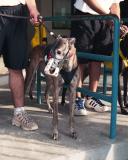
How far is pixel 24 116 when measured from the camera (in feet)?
16.0

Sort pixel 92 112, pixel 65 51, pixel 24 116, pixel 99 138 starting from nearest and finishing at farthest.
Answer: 1. pixel 65 51
2. pixel 99 138
3. pixel 24 116
4. pixel 92 112

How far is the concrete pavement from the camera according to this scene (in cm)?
409

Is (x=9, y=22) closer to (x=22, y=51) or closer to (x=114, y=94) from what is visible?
(x=22, y=51)

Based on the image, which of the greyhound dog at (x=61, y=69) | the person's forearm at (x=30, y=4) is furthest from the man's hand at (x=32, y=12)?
the greyhound dog at (x=61, y=69)

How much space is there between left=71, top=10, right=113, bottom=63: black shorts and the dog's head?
3.71ft

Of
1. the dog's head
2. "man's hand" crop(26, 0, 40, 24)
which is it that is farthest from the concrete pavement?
"man's hand" crop(26, 0, 40, 24)

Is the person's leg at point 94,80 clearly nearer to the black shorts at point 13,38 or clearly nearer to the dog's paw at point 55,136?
the black shorts at point 13,38

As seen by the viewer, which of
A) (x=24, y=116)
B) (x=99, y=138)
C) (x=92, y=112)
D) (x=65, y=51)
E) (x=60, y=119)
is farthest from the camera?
(x=92, y=112)

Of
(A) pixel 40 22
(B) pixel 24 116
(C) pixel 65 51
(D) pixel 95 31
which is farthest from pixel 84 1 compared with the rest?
(B) pixel 24 116

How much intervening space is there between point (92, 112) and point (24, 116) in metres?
1.05

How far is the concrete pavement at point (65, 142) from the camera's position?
409 cm

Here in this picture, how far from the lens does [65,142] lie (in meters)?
4.39

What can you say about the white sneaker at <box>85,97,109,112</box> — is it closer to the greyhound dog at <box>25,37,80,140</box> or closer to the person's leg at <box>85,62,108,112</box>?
the person's leg at <box>85,62,108,112</box>

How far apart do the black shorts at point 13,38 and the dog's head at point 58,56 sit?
676mm
